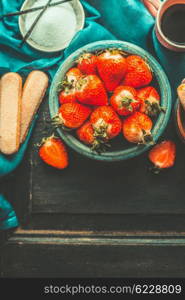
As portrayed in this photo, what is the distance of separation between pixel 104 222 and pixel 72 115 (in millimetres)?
248

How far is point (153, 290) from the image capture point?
2.89 ft

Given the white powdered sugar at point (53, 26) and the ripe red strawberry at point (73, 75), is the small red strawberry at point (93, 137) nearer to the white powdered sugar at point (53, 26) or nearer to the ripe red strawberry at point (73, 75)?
the ripe red strawberry at point (73, 75)

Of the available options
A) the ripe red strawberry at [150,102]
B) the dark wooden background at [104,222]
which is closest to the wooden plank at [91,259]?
the dark wooden background at [104,222]

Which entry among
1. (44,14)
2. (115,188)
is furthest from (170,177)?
(44,14)

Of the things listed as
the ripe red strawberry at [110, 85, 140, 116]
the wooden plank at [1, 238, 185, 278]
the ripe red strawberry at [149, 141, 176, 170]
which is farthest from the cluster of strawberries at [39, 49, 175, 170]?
the wooden plank at [1, 238, 185, 278]

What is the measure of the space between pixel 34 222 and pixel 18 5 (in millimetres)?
→ 497

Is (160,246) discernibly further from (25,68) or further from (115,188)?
(25,68)

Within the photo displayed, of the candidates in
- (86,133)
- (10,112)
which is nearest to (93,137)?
(86,133)

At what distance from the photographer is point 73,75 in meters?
0.74

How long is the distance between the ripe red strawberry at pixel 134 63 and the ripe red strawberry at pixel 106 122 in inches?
3.3

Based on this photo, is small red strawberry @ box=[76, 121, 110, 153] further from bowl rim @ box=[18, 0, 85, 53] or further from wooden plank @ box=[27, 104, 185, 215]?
bowl rim @ box=[18, 0, 85, 53]

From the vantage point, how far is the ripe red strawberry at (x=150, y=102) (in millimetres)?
726

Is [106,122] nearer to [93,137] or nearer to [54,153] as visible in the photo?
[93,137]

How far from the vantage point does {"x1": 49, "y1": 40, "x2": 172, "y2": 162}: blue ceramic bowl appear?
0.73m
